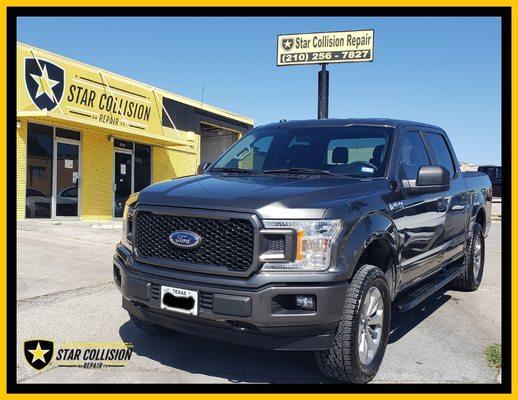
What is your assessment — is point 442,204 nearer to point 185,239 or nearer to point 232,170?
point 232,170

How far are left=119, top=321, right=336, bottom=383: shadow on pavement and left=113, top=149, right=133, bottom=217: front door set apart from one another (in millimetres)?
12647

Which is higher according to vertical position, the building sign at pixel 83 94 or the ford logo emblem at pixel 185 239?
the building sign at pixel 83 94

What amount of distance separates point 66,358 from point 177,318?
1.20m

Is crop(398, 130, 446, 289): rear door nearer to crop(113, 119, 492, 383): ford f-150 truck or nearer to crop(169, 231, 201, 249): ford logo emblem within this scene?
crop(113, 119, 492, 383): ford f-150 truck

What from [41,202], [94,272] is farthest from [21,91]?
[94,272]

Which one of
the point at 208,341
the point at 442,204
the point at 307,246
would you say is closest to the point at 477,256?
the point at 442,204

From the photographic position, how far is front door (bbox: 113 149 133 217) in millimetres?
16438

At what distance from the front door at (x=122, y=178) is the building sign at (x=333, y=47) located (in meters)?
7.50

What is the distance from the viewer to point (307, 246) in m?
3.02

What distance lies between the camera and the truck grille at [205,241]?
307 centimetres

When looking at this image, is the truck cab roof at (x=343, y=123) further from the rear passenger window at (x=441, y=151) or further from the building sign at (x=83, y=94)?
the building sign at (x=83, y=94)

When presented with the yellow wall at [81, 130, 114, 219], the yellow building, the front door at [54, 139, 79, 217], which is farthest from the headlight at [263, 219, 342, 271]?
the yellow wall at [81, 130, 114, 219]

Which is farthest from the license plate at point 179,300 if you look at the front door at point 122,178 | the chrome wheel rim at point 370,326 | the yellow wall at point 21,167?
the front door at point 122,178

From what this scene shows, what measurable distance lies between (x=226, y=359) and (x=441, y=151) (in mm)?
3443
